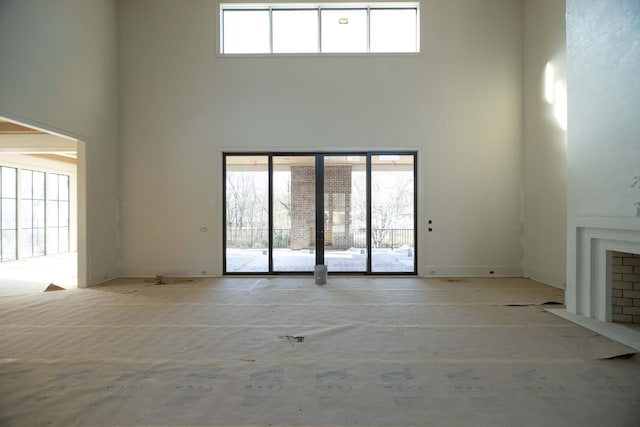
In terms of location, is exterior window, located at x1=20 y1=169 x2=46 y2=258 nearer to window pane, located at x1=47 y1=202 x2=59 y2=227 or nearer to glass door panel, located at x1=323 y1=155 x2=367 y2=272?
window pane, located at x1=47 y1=202 x2=59 y2=227

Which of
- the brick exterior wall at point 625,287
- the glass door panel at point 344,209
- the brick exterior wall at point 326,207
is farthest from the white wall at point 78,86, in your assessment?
the brick exterior wall at point 625,287

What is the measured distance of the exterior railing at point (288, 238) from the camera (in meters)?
6.96

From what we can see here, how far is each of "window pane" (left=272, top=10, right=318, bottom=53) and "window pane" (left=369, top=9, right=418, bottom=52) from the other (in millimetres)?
1252

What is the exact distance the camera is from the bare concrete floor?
2.26 meters

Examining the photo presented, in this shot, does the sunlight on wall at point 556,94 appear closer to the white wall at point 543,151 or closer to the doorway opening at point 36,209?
the white wall at point 543,151

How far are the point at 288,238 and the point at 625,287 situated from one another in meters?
5.40

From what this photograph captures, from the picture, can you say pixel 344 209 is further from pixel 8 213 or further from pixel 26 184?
pixel 26 184

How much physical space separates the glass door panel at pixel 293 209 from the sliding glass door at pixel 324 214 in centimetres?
2

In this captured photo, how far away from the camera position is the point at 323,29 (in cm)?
691

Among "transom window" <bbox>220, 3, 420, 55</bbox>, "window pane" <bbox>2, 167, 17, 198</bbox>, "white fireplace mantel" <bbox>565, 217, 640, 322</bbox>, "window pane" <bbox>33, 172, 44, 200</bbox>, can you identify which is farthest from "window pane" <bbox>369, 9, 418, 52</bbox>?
"window pane" <bbox>33, 172, 44, 200</bbox>

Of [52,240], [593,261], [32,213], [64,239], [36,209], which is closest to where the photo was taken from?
[593,261]

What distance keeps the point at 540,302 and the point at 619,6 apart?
394 cm

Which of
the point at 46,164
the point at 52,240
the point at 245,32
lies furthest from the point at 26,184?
the point at 245,32

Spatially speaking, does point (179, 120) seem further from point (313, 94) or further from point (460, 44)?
point (460, 44)
